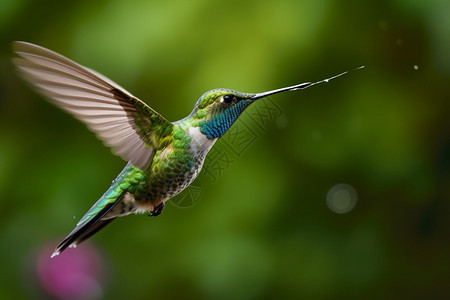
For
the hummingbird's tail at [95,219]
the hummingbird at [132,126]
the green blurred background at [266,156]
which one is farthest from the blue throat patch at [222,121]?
the green blurred background at [266,156]

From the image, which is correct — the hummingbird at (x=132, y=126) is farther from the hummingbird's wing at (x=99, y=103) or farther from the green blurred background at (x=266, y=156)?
the green blurred background at (x=266, y=156)

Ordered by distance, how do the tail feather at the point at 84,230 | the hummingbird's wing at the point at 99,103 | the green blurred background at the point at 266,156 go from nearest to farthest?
the hummingbird's wing at the point at 99,103, the tail feather at the point at 84,230, the green blurred background at the point at 266,156

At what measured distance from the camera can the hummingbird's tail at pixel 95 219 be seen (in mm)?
604

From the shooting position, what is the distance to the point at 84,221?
63 cm

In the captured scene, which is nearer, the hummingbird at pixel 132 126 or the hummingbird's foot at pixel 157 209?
the hummingbird at pixel 132 126

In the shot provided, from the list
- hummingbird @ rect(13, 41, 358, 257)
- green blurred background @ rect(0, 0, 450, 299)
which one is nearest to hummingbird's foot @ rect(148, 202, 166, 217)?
hummingbird @ rect(13, 41, 358, 257)

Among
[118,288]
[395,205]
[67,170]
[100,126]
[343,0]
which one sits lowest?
[118,288]

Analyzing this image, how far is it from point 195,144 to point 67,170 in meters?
1.34

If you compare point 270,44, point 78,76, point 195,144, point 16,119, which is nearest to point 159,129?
point 195,144

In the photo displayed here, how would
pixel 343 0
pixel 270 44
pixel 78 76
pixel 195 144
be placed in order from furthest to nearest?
1. pixel 343 0
2. pixel 270 44
3. pixel 195 144
4. pixel 78 76

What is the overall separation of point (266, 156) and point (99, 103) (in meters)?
1.29

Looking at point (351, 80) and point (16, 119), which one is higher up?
point (351, 80)

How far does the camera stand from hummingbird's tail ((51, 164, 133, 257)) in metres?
0.60

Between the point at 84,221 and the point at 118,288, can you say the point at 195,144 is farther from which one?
the point at 118,288
